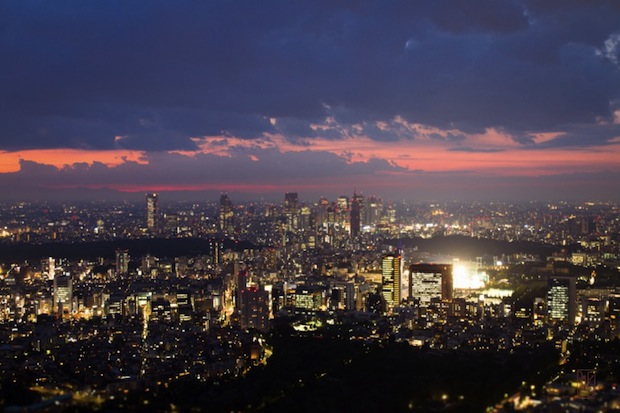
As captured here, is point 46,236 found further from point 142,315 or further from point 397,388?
point 397,388

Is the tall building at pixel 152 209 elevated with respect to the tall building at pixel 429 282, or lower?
elevated

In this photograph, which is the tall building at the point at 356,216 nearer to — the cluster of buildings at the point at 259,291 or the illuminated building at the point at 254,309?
the cluster of buildings at the point at 259,291

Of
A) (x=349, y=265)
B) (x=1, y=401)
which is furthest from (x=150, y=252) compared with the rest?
(x=1, y=401)

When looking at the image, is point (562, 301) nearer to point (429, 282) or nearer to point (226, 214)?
point (429, 282)

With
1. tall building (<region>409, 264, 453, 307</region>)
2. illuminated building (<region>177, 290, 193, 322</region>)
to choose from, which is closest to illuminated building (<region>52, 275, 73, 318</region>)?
illuminated building (<region>177, 290, 193, 322</region>)

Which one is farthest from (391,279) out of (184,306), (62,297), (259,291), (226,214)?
(226,214)

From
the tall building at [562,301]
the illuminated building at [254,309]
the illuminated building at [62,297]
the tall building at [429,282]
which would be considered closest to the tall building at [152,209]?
the illuminated building at [62,297]

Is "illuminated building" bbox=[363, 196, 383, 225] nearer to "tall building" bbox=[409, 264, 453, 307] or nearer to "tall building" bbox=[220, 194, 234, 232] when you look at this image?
"tall building" bbox=[220, 194, 234, 232]
